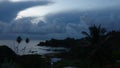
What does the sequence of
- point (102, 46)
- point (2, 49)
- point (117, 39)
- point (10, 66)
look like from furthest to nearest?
point (117, 39), point (2, 49), point (102, 46), point (10, 66)

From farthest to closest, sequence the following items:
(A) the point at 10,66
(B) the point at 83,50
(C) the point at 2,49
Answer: (C) the point at 2,49 → (B) the point at 83,50 → (A) the point at 10,66

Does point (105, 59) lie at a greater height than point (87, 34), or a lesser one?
lesser

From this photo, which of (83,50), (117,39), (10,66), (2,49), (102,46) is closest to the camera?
(10,66)

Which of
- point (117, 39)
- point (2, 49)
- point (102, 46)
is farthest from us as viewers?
point (117, 39)

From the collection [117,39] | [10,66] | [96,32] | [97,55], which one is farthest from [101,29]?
[117,39]

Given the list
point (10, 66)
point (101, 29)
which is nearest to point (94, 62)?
point (101, 29)

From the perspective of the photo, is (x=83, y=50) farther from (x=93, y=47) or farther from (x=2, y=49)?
(x=2, y=49)

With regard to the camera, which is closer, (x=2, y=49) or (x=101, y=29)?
(x=101, y=29)

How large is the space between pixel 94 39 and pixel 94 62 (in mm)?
3247

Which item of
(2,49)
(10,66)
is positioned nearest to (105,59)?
(10,66)

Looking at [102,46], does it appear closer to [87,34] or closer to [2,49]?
[87,34]

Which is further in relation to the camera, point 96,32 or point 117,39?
point 117,39

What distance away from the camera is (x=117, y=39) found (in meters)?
89.5

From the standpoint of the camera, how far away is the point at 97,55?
1694 inches
